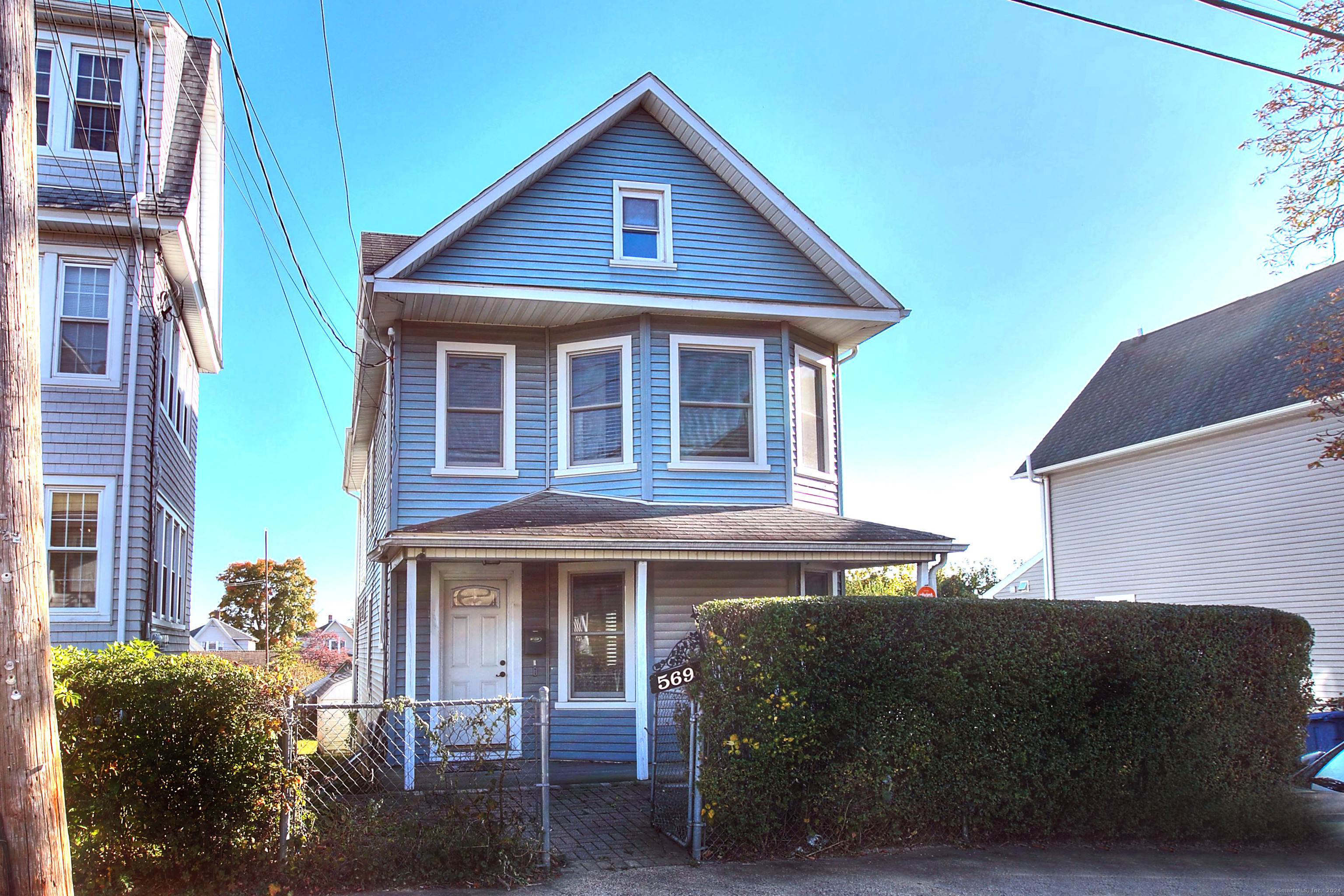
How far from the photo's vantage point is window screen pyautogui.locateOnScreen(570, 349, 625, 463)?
1420 centimetres

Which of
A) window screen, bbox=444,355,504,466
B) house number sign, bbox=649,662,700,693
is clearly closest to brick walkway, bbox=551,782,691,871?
house number sign, bbox=649,662,700,693

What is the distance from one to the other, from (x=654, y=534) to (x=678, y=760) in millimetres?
3515

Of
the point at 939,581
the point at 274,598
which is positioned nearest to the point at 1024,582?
the point at 939,581

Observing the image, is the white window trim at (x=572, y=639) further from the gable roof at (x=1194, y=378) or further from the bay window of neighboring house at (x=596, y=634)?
the gable roof at (x=1194, y=378)

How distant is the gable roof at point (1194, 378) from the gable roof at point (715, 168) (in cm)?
855

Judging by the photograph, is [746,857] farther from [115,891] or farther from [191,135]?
[191,135]

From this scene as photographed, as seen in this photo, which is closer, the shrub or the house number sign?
the shrub

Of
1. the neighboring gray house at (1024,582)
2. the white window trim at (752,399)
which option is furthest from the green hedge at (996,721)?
the neighboring gray house at (1024,582)

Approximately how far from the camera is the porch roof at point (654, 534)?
11.8 metres

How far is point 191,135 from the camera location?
624 inches

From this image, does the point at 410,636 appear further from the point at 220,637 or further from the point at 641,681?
the point at 220,637

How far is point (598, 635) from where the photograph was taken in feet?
45.3

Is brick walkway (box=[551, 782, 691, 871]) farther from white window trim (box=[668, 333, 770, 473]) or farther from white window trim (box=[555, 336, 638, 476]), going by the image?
white window trim (box=[668, 333, 770, 473])

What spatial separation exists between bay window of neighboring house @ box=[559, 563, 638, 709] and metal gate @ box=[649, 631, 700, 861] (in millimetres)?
3470
